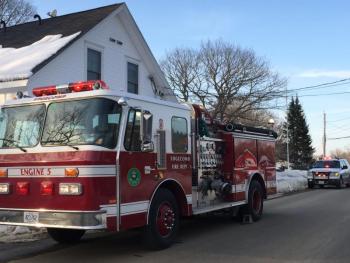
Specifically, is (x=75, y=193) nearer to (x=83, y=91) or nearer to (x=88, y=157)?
(x=88, y=157)

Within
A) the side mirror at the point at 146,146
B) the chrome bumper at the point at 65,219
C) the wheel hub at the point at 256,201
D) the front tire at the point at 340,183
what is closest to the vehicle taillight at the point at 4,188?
the chrome bumper at the point at 65,219

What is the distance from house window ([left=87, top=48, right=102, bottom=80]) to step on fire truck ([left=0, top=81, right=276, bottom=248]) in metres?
9.96

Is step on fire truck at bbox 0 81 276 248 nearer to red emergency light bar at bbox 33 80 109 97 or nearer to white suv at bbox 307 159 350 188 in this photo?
red emergency light bar at bbox 33 80 109 97

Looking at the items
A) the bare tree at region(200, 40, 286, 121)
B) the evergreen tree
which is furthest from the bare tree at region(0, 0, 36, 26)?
the evergreen tree

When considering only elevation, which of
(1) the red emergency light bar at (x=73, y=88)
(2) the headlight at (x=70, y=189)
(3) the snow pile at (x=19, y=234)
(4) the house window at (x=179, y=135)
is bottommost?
(3) the snow pile at (x=19, y=234)

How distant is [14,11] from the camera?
143 feet

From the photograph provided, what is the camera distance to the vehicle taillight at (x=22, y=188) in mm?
8102

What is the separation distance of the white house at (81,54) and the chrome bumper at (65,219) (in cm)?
786

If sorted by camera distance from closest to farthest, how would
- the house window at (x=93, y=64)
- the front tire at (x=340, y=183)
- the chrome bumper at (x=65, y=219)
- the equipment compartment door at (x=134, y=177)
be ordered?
the chrome bumper at (x=65, y=219), the equipment compartment door at (x=134, y=177), the house window at (x=93, y=64), the front tire at (x=340, y=183)

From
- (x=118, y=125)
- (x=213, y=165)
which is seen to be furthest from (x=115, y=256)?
(x=213, y=165)

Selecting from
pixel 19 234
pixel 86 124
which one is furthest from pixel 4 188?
pixel 19 234

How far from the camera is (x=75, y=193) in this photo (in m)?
7.61

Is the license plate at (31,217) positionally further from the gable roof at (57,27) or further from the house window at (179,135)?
the gable roof at (57,27)


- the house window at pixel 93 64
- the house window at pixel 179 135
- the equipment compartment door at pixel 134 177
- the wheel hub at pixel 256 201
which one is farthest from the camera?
the house window at pixel 93 64
